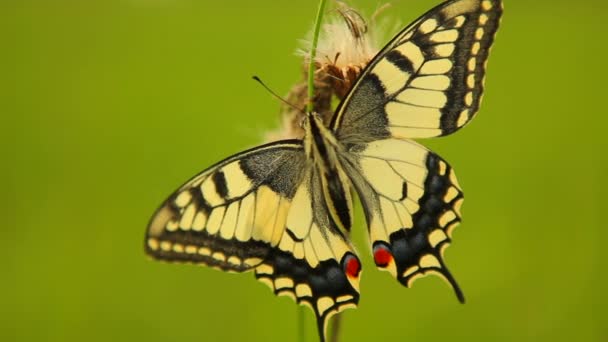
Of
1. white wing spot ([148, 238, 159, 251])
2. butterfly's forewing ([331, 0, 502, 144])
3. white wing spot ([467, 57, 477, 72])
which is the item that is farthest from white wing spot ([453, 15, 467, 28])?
white wing spot ([148, 238, 159, 251])

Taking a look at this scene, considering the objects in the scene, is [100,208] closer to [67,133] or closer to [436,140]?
[67,133]

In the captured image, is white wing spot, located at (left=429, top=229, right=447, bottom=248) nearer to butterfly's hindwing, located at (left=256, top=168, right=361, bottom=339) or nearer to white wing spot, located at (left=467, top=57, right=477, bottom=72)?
butterfly's hindwing, located at (left=256, top=168, right=361, bottom=339)

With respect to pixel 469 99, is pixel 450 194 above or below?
below

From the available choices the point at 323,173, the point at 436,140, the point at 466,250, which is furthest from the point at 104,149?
the point at 323,173

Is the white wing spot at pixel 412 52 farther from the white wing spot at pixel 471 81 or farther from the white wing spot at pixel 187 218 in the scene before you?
the white wing spot at pixel 187 218

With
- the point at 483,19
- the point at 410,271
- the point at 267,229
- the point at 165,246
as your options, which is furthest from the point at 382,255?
the point at 483,19

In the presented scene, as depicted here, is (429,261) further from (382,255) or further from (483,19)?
(483,19)

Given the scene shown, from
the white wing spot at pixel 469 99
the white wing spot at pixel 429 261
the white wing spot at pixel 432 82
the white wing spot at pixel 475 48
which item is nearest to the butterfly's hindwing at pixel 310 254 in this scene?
the white wing spot at pixel 429 261
